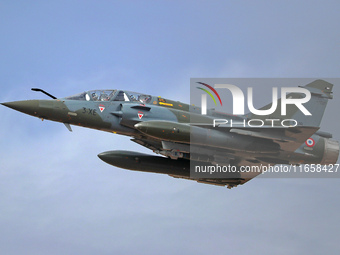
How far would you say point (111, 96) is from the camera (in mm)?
25422

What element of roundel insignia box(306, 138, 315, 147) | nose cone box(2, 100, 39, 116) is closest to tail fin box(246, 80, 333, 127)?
roundel insignia box(306, 138, 315, 147)

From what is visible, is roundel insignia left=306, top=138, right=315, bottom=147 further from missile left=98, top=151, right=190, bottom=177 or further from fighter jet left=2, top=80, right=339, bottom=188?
missile left=98, top=151, right=190, bottom=177

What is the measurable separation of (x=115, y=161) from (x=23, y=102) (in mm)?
5349

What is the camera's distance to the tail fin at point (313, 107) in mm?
26359

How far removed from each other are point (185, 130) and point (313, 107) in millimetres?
7059

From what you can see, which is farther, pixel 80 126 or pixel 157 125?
pixel 80 126

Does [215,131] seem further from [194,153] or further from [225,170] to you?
[225,170]

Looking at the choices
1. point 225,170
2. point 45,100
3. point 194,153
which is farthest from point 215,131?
point 45,100

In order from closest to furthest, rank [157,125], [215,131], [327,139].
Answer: [157,125] < [215,131] < [327,139]

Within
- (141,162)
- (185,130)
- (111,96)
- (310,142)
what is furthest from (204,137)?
(310,142)

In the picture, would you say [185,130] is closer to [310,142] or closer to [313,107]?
[310,142]

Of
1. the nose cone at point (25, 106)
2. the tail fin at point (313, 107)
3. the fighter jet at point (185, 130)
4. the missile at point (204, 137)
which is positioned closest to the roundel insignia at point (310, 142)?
the fighter jet at point (185, 130)

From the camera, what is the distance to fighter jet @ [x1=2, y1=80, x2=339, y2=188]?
79.6ft

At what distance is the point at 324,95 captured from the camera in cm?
2648
